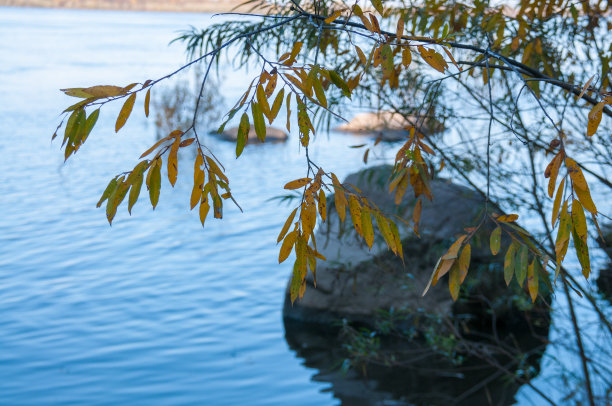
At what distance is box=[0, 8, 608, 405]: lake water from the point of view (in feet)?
13.8

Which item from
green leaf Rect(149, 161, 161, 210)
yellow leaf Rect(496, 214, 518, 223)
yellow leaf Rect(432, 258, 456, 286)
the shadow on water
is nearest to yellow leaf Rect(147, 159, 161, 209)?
green leaf Rect(149, 161, 161, 210)

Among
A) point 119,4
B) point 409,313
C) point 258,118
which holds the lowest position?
point 409,313

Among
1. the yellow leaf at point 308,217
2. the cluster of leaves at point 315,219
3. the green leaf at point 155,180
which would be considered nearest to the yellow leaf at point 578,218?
the cluster of leaves at point 315,219

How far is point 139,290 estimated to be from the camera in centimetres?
545

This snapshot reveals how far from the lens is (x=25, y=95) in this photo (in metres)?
14.1

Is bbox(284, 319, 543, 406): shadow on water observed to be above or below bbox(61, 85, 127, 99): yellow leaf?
below

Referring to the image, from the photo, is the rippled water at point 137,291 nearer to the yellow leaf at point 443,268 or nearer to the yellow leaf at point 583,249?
the yellow leaf at point 443,268

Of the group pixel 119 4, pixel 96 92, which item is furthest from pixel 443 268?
pixel 119 4

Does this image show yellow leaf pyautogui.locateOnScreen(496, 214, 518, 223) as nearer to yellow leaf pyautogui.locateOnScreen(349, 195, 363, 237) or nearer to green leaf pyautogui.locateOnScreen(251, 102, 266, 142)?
yellow leaf pyautogui.locateOnScreen(349, 195, 363, 237)

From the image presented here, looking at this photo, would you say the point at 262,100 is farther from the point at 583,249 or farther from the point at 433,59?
the point at 583,249

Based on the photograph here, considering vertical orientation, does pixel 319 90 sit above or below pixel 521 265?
above

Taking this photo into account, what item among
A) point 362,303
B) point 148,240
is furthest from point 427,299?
point 148,240

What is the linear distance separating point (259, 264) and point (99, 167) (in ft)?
13.0

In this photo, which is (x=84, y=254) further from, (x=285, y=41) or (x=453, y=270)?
(x=453, y=270)
